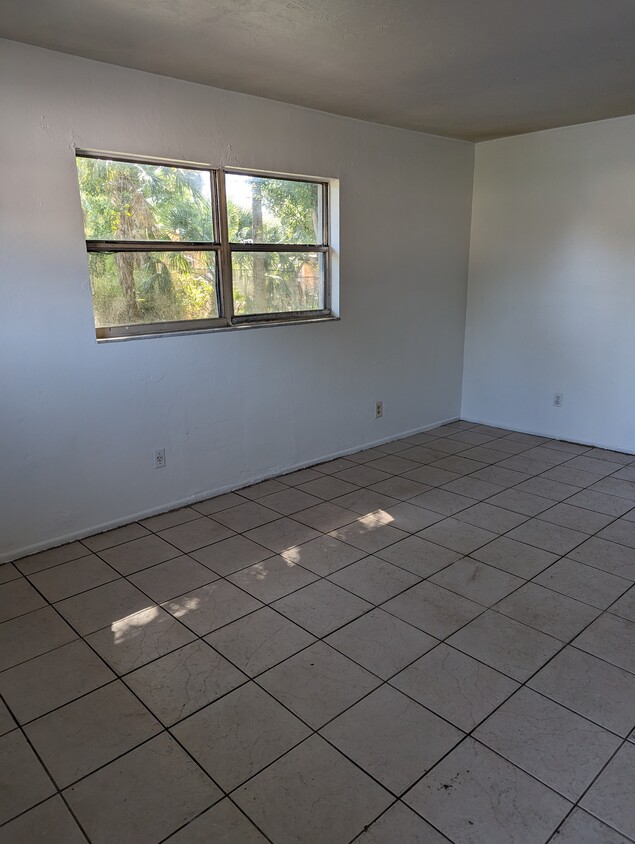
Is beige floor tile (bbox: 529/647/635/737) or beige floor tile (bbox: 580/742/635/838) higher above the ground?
beige floor tile (bbox: 529/647/635/737)

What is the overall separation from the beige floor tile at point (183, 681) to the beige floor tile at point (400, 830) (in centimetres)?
67

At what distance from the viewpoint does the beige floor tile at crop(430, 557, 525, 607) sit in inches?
98.0

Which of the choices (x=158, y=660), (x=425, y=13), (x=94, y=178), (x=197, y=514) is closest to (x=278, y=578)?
(x=158, y=660)

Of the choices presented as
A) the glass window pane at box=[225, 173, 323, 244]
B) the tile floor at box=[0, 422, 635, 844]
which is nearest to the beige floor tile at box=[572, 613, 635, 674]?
the tile floor at box=[0, 422, 635, 844]

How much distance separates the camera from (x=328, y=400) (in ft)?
13.5

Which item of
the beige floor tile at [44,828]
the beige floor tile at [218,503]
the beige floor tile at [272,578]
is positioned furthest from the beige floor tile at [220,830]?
the beige floor tile at [218,503]

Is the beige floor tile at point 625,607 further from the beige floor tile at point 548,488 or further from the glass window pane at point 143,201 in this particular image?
the glass window pane at point 143,201

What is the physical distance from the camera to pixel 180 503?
3432 mm

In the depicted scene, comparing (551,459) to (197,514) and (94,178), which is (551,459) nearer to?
(197,514)

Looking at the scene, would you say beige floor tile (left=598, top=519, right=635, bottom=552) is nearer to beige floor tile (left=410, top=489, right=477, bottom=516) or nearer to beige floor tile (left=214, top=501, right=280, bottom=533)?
beige floor tile (left=410, top=489, right=477, bottom=516)

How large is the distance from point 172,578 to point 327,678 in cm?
97

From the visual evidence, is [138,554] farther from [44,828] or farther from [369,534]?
[44,828]

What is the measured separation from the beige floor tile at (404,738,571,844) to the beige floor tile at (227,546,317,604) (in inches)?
41.1

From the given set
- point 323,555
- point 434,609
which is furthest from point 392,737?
point 323,555
